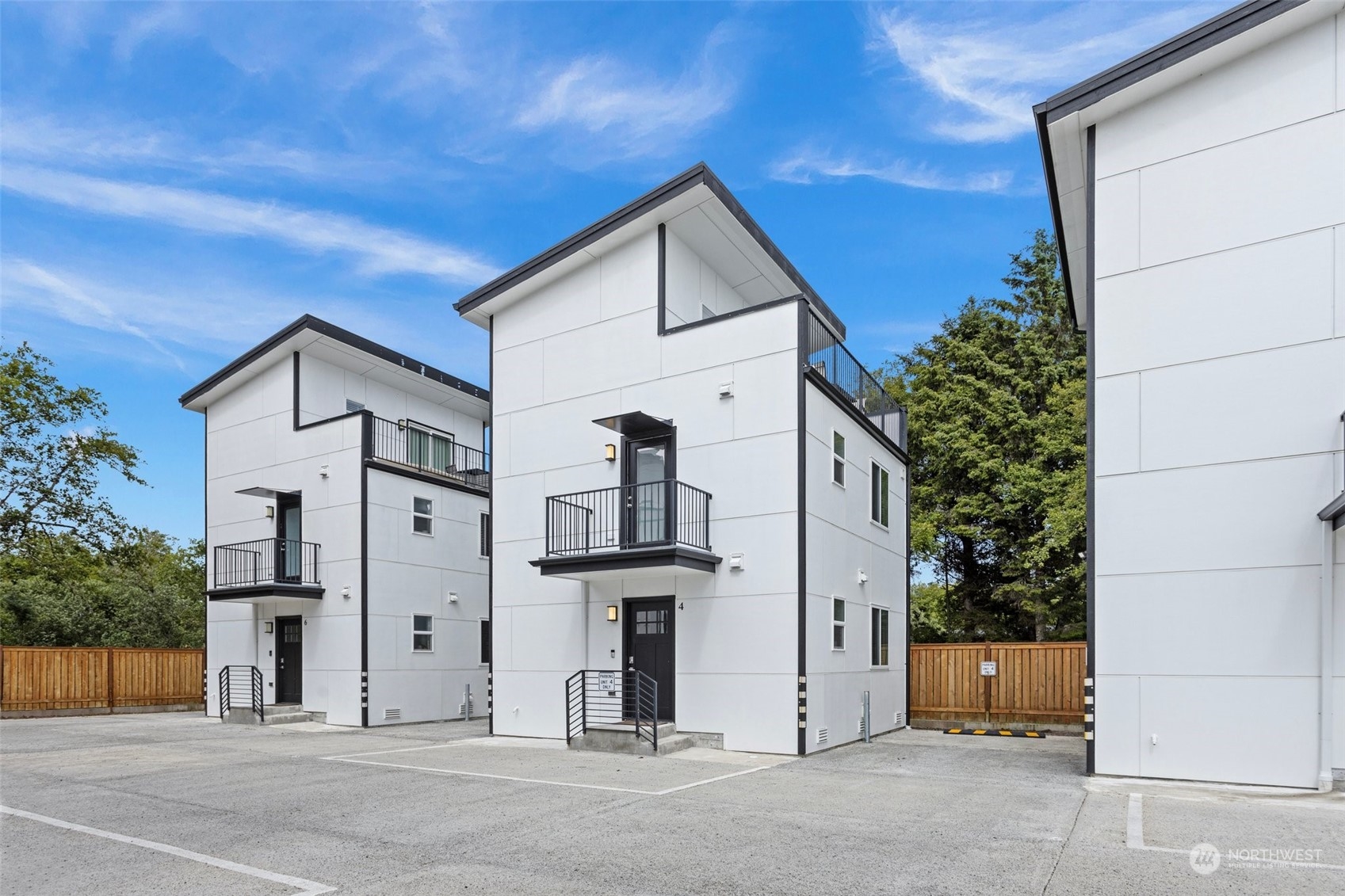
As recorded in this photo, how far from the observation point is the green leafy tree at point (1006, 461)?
69.9 ft

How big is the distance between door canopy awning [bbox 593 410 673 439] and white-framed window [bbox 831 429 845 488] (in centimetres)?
249

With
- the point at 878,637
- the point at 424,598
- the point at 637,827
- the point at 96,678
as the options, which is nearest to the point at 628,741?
the point at 637,827

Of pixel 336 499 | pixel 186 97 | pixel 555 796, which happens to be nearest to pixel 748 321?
pixel 555 796

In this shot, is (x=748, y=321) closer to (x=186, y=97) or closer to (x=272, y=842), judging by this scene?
(x=272, y=842)

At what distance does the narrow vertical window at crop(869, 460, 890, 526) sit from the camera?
15.3 meters

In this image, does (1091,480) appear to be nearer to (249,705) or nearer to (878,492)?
(878,492)

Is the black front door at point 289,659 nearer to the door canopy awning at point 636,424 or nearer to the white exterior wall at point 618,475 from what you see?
the white exterior wall at point 618,475

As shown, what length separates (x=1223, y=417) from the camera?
9.20 meters

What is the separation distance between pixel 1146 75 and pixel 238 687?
19.4 meters

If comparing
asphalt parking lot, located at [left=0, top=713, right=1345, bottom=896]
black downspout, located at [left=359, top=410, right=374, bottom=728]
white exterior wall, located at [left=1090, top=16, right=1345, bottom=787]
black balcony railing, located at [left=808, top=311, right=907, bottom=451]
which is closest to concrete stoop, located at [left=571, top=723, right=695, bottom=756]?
asphalt parking lot, located at [left=0, top=713, right=1345, bottom=896]

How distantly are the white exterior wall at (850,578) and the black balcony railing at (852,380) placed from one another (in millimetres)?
518

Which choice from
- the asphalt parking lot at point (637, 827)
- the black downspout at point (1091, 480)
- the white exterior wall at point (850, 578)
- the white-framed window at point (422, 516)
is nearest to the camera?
the asphalt parking lot at point (637, 827)

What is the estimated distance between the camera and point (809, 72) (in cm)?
1675

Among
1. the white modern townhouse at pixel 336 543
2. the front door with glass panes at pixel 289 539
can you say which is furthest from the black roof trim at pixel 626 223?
the front door with glass panes at pixel 289 539
